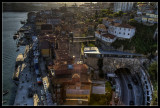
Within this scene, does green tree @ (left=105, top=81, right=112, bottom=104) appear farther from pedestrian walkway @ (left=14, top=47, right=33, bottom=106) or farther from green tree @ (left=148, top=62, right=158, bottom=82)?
pedestrian walkway @ (left=14, top=47, right=33, bottom=106)

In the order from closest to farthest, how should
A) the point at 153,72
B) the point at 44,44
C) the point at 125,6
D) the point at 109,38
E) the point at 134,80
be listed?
the point at 153,72, the point at 134,80, the point at 109,38, the point at 44,44, the point at 125,6

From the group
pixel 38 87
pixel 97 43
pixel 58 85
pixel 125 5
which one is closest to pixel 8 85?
pixel 38 87

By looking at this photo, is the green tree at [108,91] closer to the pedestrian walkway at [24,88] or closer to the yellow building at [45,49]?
the pedestrian walkway at [24,88]

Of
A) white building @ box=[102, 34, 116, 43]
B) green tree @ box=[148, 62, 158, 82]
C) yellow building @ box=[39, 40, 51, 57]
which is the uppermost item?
white building @ box=[102, 34, 116, 43]

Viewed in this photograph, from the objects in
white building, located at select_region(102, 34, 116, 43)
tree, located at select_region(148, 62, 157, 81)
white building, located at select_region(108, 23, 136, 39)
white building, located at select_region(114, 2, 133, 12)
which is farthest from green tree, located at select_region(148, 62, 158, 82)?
white building, located at select_region(114, 2, 133, 12)

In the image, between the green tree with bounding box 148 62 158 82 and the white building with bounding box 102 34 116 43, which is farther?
the white building with bounding box 102 34 116 43

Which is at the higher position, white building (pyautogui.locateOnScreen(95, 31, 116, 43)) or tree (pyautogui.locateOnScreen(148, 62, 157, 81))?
white building (pyautogui.locateOnScreen(95, 31, 116, 43))

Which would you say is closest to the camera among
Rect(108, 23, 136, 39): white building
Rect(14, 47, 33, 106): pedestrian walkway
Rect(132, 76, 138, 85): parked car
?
Rect(14, 47, 33, 106): pedestrian walkway

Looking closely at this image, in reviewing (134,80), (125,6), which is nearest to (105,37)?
(134,80)

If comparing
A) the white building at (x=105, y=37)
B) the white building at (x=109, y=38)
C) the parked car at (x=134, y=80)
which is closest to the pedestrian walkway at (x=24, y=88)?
the white building at (x=105, y=37)

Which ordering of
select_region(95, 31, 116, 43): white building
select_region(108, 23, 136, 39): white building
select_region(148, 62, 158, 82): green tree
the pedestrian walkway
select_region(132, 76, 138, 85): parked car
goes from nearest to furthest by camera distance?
the pedestrian walkway < select_region(148, 62, 158, 82): green tree < select_region(132, 76, 138, 85): parked car < select_region(108, 23, 136, 39): white building < select_region(95, 31, 116, 43): white building

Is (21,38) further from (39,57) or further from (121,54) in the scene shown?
(121,54)

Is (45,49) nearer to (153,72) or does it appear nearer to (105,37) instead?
(105,37)
